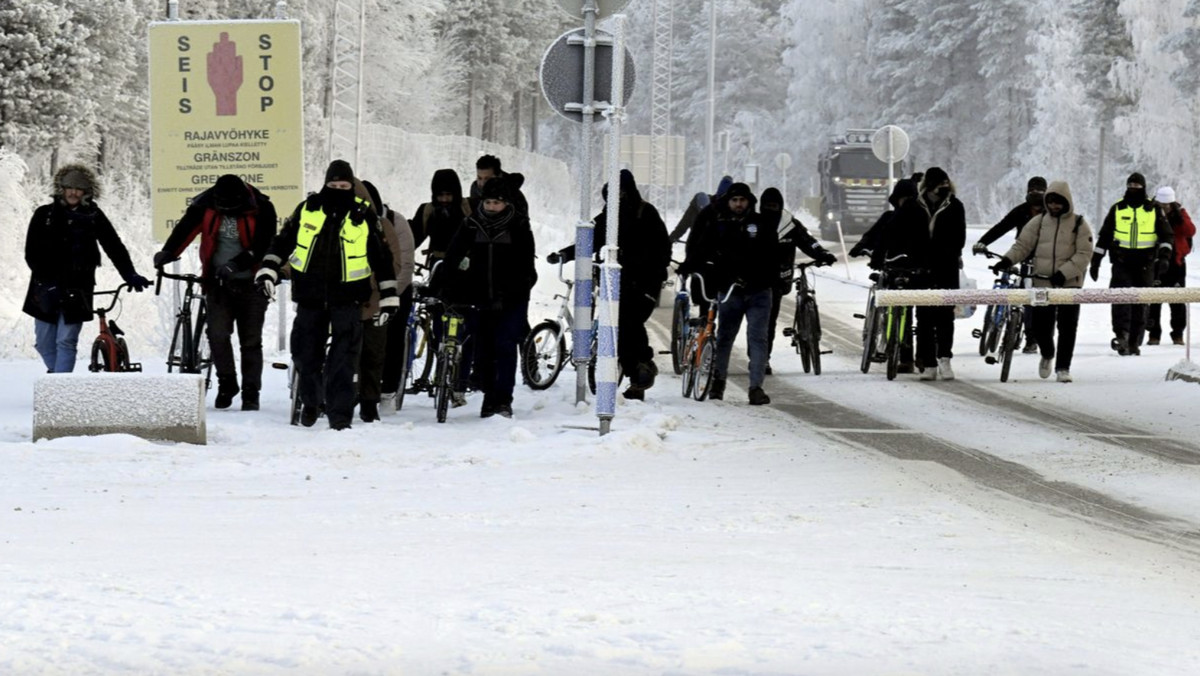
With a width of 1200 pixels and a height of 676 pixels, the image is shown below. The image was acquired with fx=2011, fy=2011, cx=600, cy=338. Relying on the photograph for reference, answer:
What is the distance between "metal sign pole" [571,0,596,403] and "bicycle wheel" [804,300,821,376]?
4143 millimetres

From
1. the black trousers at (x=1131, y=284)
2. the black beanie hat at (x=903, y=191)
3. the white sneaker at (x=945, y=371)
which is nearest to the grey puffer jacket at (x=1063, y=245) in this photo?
the black beanie hat at (x=903, y=191)

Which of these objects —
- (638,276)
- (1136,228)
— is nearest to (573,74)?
(638,276)

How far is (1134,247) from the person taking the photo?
21500 millimetres

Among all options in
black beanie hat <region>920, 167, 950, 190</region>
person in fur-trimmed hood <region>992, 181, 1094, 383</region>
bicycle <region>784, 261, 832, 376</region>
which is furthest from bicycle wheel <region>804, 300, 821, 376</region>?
person in fur-trimmed hood <region>992, 181, 1094, 383</region>

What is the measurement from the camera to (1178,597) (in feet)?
25.7

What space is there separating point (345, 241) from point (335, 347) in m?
0.70

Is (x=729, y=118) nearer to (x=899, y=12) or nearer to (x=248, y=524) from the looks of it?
(x=899, y=12)

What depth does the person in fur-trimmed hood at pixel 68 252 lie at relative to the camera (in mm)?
14695

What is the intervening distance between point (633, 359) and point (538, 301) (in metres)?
15.7

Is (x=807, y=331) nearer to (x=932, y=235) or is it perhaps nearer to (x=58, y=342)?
(x=932, y=235)

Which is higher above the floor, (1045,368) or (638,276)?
(638,276)

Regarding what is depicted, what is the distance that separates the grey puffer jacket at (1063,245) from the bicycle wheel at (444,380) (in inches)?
262

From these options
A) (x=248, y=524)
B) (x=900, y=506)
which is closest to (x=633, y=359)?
(x=900, y=506)

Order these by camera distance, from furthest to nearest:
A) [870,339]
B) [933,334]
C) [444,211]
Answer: [870,339] → [933,334] → [444,211]
